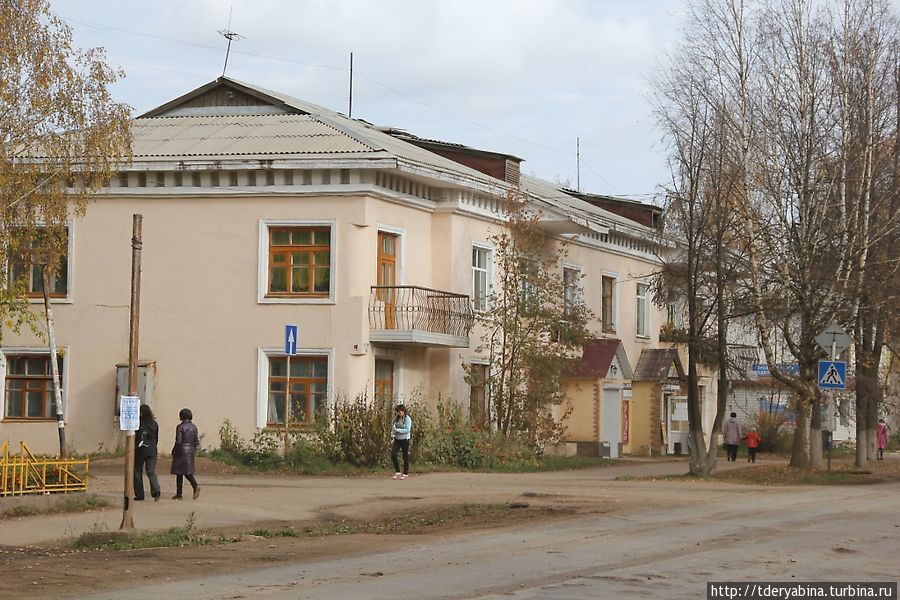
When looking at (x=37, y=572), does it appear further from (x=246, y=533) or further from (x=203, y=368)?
(x=203, y=368)

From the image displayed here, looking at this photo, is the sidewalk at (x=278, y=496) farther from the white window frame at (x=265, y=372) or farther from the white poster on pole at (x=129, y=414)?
the white window frame at (x=265, y=372)

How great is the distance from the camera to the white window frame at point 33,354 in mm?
34062

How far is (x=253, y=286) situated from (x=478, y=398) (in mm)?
7240

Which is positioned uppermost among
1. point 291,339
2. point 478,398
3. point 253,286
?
point 253,286

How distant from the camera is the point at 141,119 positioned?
37.8 m

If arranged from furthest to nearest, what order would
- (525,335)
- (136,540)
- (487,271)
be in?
1. (487,271)
2. (525,335)
3. (136,540)

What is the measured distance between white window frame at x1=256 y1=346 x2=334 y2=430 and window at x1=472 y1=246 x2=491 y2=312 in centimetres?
543

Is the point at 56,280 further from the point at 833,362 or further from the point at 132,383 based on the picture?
the point at 833,362

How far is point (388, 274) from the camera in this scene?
34406 millimetres

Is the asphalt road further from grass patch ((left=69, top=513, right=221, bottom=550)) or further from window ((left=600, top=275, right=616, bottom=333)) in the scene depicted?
window ((left=600, top=275, right=616, bottom=333))

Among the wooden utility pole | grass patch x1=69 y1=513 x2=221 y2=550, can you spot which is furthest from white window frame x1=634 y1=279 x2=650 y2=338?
grass patch x1=69 y1=513 x2=221 y2=550

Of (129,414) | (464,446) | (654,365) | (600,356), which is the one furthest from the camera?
(654,365)

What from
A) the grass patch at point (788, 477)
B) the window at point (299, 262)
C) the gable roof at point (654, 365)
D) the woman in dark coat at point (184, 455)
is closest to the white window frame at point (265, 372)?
the window at point (299, 262)

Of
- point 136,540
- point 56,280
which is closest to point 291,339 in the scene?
point 56,280
